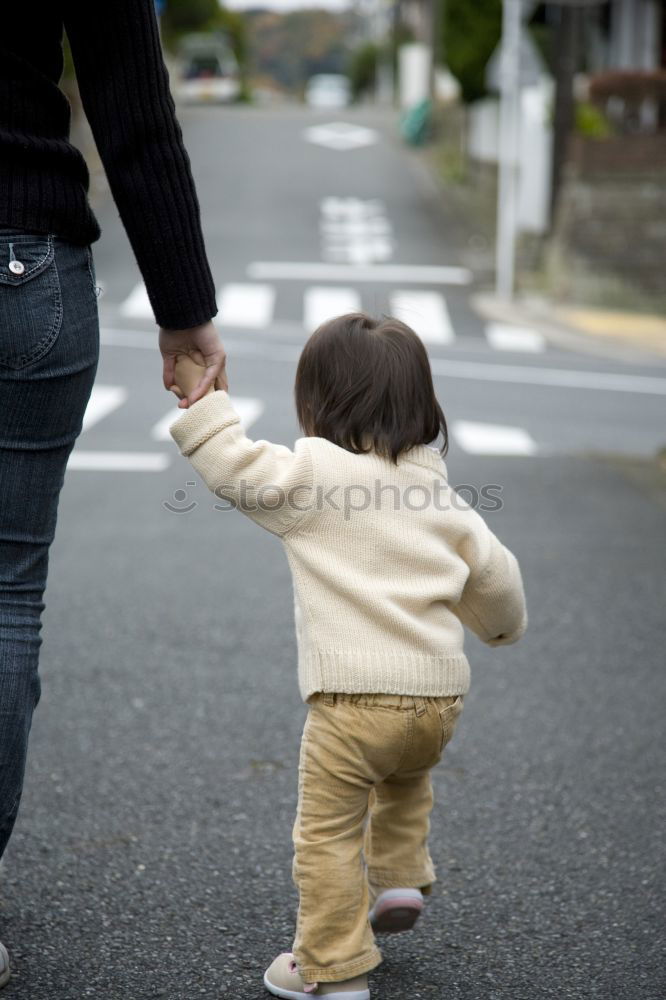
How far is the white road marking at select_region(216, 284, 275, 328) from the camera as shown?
50.1ft

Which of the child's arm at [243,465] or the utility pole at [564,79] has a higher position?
the child's arm at [243,465]

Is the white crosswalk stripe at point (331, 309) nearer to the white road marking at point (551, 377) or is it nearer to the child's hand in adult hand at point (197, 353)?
the white road marking at point (551, 377)

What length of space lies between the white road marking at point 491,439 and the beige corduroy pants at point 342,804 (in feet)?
20.7

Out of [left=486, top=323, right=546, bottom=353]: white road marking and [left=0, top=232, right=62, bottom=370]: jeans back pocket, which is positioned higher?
[left=0, top=232, right=62, bottom=370]: jeans back pocket

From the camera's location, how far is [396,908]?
2373 mm

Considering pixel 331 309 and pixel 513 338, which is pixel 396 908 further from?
pixel 331 309

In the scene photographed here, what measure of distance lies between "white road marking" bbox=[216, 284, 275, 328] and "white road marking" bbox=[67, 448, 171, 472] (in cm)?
645

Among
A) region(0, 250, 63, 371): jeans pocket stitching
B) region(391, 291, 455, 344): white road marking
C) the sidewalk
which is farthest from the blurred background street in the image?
region(391, 291, 455, 344): white road marking

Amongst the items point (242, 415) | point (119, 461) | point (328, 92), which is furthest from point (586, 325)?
point (328, 92)

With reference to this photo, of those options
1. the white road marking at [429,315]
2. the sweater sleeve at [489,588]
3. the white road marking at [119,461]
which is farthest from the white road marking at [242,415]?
the sweater sleeve at [489,588]

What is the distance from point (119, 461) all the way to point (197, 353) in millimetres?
5955

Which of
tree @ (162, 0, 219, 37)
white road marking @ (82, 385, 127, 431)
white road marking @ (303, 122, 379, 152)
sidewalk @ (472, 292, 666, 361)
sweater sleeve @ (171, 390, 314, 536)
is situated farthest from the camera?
tree @ (162, 0, 219, 37)

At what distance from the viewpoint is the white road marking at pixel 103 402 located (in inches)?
382

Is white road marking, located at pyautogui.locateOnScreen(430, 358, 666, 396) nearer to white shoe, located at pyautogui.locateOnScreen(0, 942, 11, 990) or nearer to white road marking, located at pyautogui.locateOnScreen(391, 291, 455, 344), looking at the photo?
white road marking, located at pyautogui.locateOnScreen(391, 291, 455, 344)
